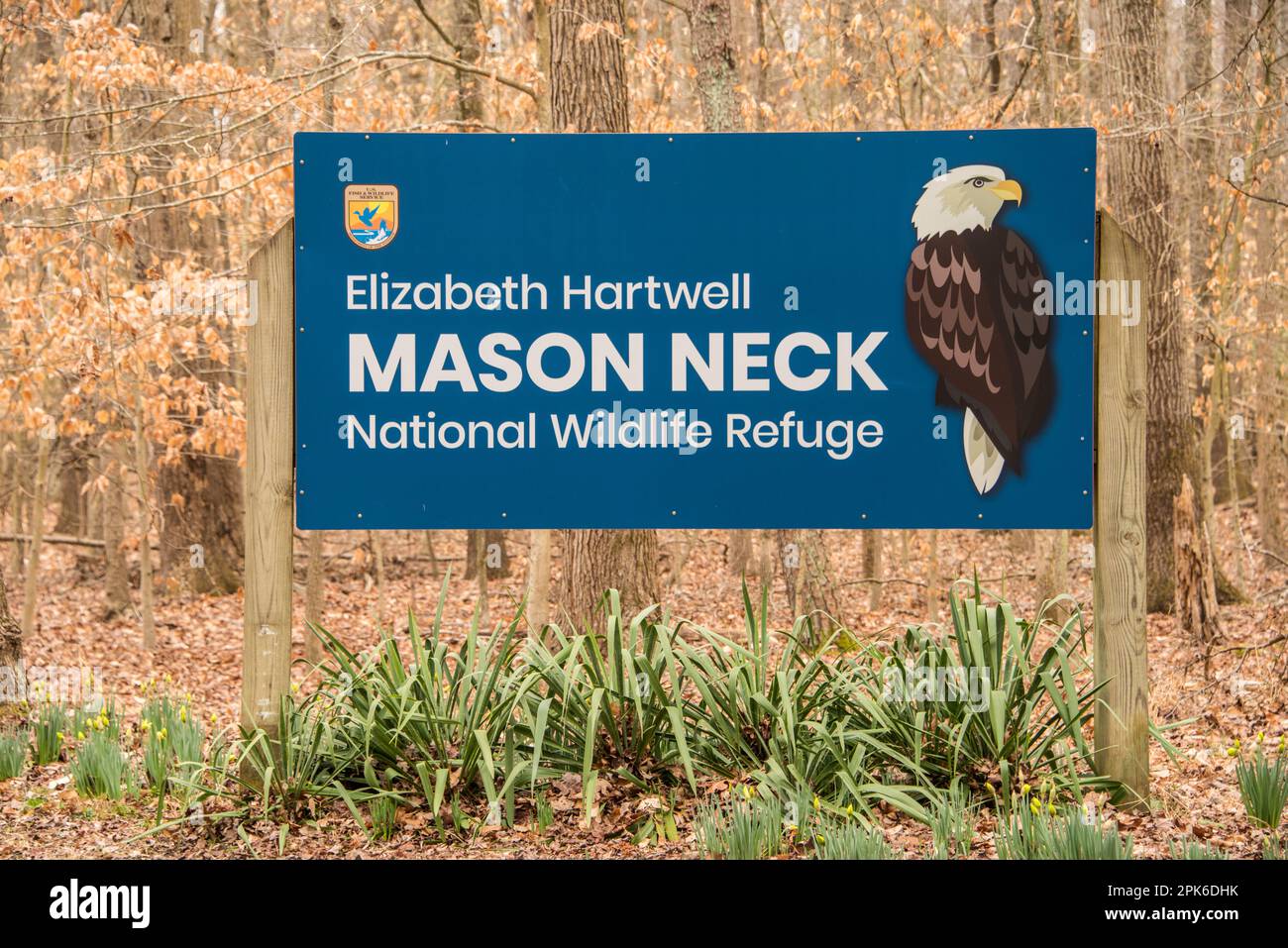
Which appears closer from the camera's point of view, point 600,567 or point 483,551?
point 600,567

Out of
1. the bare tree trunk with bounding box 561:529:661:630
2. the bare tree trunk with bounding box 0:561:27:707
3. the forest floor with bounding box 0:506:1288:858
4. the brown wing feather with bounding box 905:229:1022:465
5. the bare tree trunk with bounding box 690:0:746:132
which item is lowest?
the forest floor with bounding box 0:506:1288:858

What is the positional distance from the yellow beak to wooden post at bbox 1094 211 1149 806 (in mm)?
312

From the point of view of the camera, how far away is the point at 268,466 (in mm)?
4387

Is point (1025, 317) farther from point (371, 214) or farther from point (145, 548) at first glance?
point (145, 548)

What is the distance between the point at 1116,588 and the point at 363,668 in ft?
9.39

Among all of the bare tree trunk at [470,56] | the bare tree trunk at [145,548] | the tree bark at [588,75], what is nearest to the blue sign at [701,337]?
the tree bark at [588,75]

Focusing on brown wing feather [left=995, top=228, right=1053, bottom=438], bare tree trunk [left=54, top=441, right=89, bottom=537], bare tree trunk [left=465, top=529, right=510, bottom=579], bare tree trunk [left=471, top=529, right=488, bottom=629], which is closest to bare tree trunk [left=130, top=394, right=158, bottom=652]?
bare tree trunk [left=471, top=529, right=488, bottom=629]

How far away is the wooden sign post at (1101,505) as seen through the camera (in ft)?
14.4

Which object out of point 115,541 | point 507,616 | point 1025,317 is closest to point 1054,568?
point 507,616

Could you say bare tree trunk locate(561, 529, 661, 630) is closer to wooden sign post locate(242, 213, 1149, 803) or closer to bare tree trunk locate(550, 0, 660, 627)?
bare tree trunk locate(550, 0, 660, 627)

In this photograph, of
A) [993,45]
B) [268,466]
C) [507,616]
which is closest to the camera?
[268,466]

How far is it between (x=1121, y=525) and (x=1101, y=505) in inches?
3.9

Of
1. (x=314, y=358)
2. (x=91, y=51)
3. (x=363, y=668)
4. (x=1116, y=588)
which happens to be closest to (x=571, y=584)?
(x=363, y=668)

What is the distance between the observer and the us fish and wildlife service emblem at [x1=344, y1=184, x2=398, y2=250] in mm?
4438
